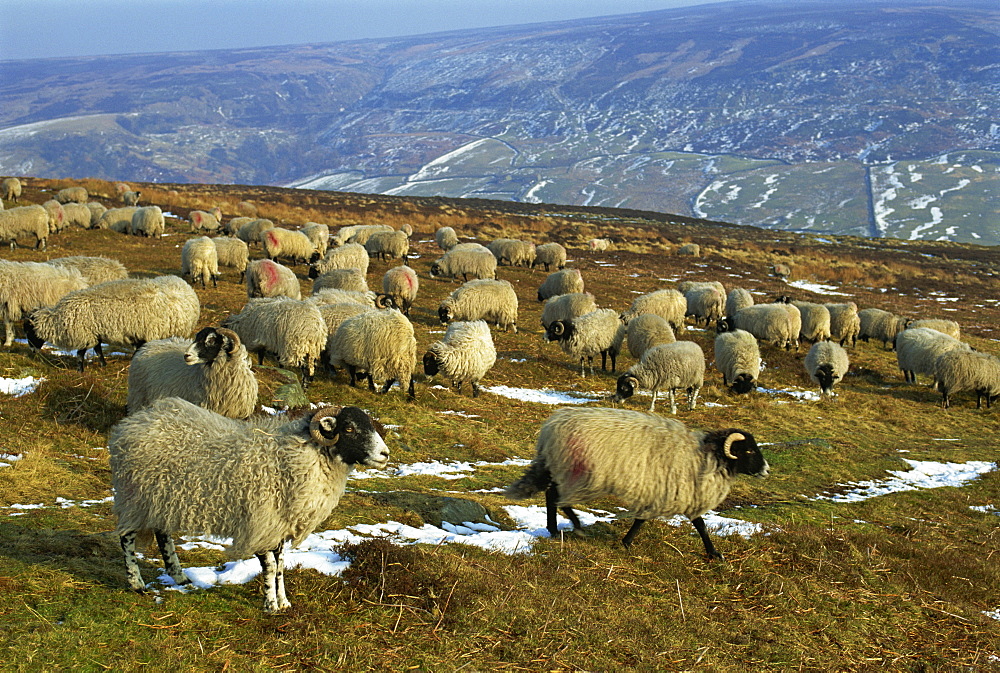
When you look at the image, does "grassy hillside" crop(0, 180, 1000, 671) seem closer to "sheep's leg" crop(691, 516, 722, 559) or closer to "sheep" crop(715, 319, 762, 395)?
"sheep's leg" crop(691, 516, 722, 559)

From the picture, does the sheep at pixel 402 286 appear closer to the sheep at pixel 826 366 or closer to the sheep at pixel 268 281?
the sheep at pixel 268 281

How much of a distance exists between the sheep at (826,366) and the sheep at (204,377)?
1889cm

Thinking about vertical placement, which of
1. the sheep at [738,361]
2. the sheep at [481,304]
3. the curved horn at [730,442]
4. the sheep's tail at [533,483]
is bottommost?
the sheep at [738,361]

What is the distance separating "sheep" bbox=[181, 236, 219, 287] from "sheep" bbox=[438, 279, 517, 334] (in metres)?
9.19

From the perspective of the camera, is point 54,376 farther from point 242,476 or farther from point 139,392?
point 242,476

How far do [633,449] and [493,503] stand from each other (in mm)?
2565

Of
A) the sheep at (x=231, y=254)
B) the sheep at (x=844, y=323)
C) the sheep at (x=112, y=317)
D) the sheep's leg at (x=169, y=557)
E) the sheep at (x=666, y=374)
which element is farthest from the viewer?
the sheep at (x=844, y=323)

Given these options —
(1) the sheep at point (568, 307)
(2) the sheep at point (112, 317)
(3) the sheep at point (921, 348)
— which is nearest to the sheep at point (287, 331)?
(2) the sheep at point (112, 317)

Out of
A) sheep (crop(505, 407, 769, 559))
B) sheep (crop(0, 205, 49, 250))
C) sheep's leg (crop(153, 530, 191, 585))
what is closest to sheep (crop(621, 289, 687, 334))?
sheep (crop(505, 407, 769, 559))

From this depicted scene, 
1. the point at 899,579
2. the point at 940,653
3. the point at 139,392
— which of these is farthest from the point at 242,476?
the point at 899,579

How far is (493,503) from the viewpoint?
9.83m

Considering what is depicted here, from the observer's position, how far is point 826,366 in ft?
71.5

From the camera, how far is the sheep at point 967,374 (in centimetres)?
2167

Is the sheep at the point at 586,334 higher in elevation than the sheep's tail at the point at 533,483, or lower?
lower
